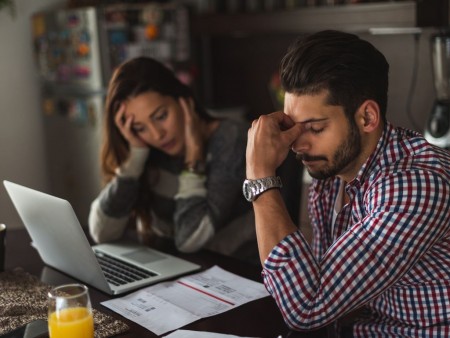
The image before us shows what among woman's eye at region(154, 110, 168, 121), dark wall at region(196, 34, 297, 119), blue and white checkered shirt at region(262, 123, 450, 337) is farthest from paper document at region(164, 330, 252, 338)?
dark wall at region(196, 34, 297, 119)

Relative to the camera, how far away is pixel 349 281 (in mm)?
1228

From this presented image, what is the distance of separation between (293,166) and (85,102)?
2069 millimetres

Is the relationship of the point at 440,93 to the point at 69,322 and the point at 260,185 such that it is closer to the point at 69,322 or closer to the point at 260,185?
the point at 260,185

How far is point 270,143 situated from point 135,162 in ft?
2.72

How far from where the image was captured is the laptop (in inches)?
59.4

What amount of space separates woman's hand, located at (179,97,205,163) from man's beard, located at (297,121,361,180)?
695 mm

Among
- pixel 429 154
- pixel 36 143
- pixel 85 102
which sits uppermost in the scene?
pixel 429 154

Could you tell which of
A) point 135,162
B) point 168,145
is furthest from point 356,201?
point 135,162

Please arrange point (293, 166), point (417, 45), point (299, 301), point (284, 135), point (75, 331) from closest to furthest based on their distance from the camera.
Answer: point (75, 331)
point (299, 301)
point (284, 135)
point (293, 166)
point (417, 45)

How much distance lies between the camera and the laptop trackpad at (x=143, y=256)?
68.8 inches

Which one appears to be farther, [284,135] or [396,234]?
[284,135]

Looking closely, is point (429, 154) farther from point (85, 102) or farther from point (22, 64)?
point (22, 64)

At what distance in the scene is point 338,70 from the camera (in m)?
1.35

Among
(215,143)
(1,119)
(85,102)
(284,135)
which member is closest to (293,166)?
(215,143)
